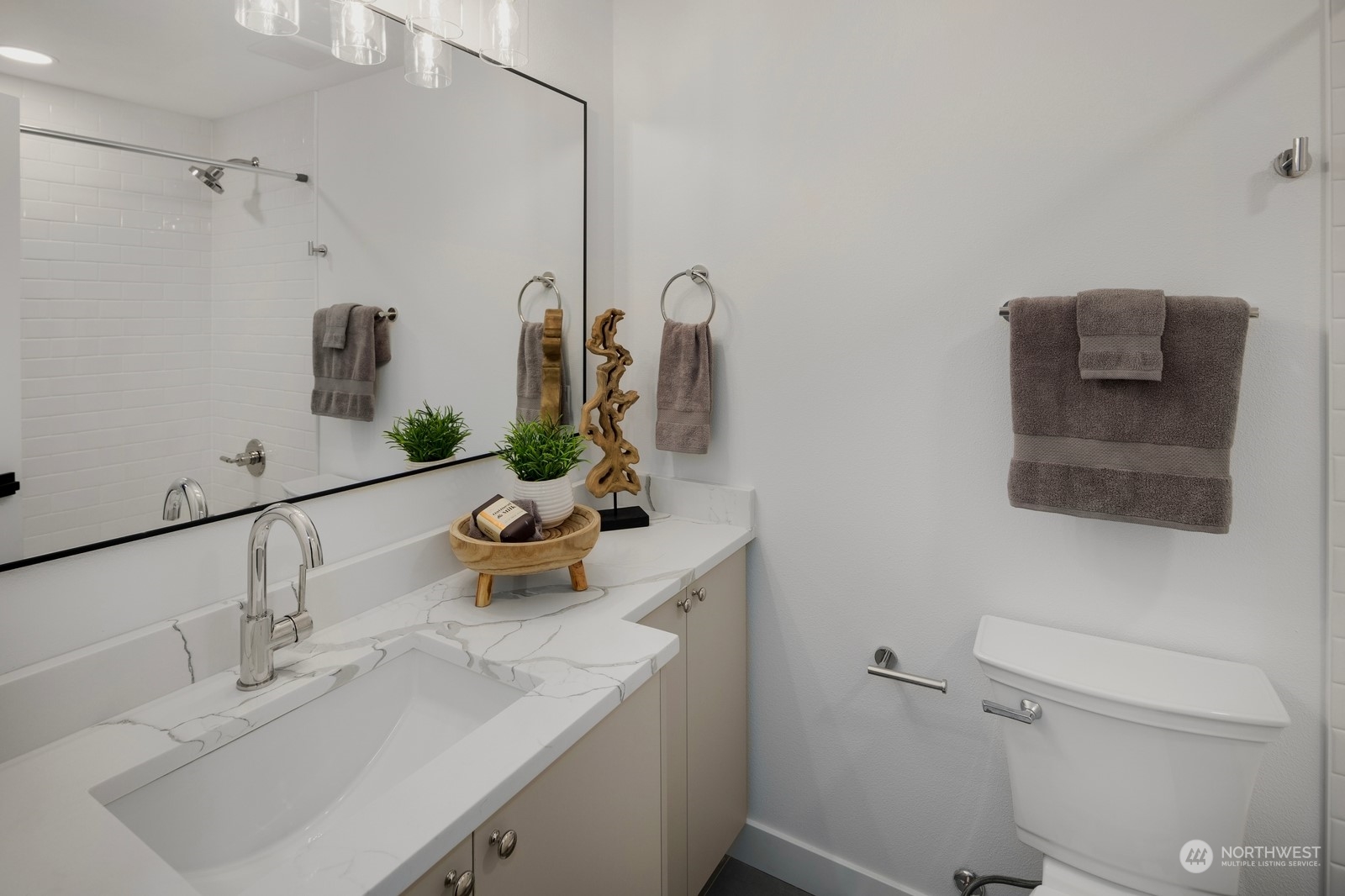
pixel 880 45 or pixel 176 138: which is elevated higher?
pixel 880 45

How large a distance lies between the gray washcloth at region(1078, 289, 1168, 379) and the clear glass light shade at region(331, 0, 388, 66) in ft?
4.42

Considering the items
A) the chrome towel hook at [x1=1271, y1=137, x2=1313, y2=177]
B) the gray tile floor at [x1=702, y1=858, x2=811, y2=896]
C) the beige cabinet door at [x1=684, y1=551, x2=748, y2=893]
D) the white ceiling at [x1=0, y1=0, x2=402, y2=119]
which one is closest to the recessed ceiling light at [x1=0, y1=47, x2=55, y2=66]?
the white ceiling at [x1=0, y1=0, x2=402, y2=119]

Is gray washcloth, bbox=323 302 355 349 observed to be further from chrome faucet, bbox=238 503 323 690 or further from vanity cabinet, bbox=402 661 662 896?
vanity cabinet, bbox=402 661 662 896

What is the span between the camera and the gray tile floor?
1755mm

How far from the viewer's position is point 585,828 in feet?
3.28

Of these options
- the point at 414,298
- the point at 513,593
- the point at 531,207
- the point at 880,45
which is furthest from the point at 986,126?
the point at 513,593

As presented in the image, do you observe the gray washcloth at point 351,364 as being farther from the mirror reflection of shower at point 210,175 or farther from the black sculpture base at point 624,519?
the black sculpture base at point 624,519

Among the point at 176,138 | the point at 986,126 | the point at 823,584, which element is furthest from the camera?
the point at 823,584

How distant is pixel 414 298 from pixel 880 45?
117 centimetres

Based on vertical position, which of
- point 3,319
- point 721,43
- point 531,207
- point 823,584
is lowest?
point 823,584

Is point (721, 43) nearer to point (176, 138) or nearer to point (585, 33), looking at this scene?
point (585, 33)

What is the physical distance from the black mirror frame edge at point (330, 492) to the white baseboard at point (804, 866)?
1.25m

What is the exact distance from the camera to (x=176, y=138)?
0.97 m

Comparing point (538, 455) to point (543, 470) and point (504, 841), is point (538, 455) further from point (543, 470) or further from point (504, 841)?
point (504, 841)
